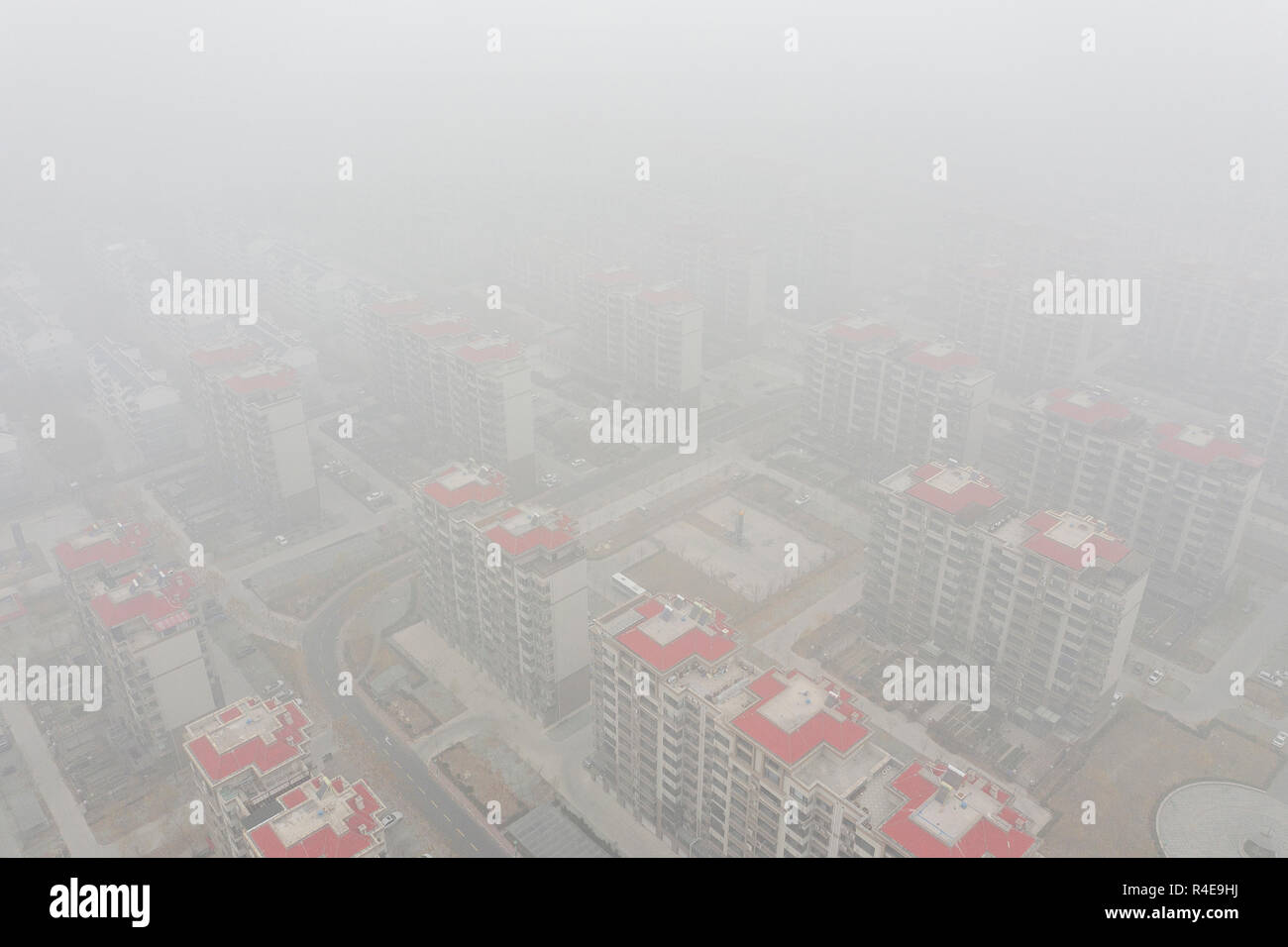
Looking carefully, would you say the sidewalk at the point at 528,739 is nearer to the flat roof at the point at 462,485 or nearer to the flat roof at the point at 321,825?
the flat roof at the point at 462,485

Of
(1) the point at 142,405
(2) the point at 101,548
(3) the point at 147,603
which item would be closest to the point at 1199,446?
(3) the point at 147,603

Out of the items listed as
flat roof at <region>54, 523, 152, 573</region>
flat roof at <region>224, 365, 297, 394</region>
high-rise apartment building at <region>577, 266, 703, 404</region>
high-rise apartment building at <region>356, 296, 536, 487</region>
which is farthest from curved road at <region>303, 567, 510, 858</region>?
high-rise apartment building at <region>577, 266, 703, 404</region>

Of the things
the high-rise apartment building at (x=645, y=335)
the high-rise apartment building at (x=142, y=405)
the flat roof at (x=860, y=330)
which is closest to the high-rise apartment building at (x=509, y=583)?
the high-rise apartment building at (x=645, y=335)

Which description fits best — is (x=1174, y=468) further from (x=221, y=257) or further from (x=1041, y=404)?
(x=221, y=257)

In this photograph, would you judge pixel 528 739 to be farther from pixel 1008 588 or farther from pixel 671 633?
pixel 1008 588

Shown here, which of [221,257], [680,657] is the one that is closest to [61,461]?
[221,257]

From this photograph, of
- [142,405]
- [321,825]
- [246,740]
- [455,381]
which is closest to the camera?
[321,825]
